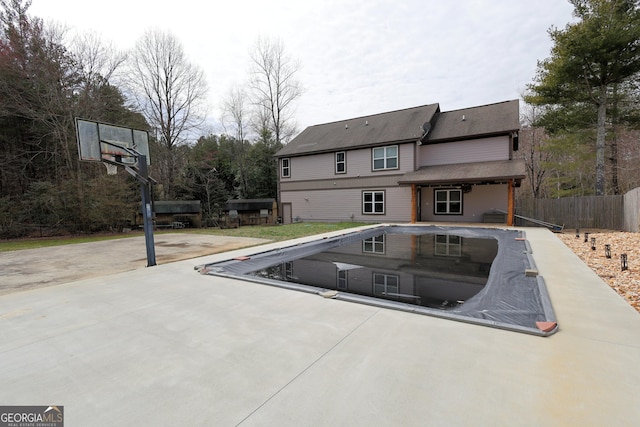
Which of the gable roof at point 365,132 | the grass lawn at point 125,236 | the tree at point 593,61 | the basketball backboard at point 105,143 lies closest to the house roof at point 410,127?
the gable roof at point 365,132

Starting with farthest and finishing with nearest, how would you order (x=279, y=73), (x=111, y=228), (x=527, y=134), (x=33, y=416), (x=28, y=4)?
(x=279, y=73) < (x=527, y=134) < (x=111, y=228) < (x=28, y=4) < (x=33, y=416)

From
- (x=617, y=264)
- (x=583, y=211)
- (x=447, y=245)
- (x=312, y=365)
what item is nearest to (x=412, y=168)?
(x=447, y=245)

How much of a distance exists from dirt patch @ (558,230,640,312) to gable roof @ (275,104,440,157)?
903 cm

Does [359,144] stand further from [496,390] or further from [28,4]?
[28,4]

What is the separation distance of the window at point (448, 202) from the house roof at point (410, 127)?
2843mm

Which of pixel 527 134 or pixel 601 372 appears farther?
pixel 527 134

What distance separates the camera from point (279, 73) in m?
27.1

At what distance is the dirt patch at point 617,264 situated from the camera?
4.46 m

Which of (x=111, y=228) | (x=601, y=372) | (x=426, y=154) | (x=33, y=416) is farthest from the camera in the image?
(x=426, y=154)

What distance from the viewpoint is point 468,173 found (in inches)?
542

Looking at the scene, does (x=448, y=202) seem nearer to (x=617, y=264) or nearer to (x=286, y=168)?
(x=617, y=264)

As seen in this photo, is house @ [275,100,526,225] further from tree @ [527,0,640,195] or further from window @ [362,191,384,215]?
tree @ [527,0,640,195]

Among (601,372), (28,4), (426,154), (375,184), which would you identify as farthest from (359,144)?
(28,4)

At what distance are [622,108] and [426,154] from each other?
1043cm
